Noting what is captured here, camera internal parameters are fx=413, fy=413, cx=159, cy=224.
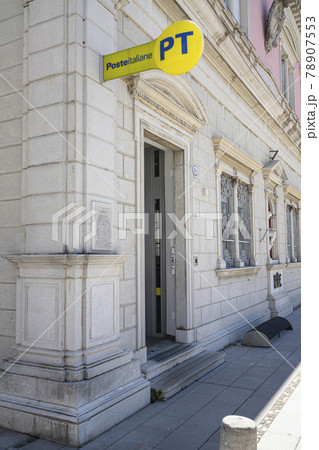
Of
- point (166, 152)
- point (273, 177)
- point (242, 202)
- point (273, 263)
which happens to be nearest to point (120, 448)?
point (166, 152)

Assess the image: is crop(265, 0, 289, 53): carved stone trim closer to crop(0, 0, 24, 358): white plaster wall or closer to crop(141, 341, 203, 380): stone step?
crop(0, 0, 24, 358): white plaster wall

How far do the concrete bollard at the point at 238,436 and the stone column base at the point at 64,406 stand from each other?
1530 mm

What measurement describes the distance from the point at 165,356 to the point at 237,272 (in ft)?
11.5

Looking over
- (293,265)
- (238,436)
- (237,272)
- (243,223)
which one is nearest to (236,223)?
(243,223)

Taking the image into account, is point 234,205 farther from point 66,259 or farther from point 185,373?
point 66,259

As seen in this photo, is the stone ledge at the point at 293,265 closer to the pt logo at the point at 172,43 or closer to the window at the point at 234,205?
the window at the point at 234,205

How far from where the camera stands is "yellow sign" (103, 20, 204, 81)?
4000 mm

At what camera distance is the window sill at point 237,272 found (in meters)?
7.91

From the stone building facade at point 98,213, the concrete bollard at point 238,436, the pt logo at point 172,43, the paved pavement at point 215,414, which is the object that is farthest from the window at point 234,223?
the concrete bollard at point 238,436

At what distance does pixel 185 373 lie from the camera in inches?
221

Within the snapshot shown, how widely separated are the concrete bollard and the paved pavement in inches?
47.7

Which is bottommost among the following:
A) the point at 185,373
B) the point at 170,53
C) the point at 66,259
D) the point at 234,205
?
the point at 185,373

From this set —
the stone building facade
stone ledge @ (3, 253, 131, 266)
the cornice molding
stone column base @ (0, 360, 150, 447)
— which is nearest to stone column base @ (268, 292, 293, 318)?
the stone building facade

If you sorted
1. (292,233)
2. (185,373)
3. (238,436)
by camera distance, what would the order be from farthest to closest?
(292,233) < (185,373) < (238,436)
